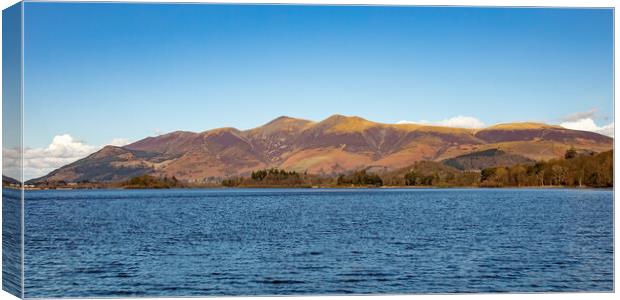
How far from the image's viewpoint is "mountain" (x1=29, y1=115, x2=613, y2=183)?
4900 cm

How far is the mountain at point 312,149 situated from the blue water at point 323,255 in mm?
4455

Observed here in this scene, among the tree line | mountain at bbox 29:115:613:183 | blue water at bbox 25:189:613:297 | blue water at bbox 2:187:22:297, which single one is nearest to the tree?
the tree line

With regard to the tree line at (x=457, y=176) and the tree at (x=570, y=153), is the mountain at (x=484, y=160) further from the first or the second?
the tree at (x=570, y=153)

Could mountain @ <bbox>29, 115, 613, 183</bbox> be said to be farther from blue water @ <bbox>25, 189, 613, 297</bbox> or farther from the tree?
blue water @ <bbox>25, 189, 613, 297</bbox>

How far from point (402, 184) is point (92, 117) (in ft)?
148

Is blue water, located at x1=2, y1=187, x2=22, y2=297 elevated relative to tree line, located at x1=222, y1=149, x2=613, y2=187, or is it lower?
lower

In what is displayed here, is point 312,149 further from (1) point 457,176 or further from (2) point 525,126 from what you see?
(2) point 525,126

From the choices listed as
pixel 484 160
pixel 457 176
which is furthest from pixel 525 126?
pixel 457 176

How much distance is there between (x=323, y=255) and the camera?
29.5 m

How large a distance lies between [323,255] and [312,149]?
45265mm

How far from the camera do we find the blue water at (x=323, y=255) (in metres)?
23.2

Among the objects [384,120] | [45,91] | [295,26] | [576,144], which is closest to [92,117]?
[45,91]

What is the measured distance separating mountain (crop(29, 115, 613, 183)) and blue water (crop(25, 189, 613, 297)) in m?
4.46

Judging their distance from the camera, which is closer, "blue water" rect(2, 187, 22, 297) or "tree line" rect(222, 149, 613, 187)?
"blue water" rect(2, 187, 22, 297)
